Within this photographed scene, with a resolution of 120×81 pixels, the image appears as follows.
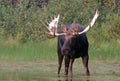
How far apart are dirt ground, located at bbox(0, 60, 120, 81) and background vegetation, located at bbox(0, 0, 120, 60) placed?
133cm

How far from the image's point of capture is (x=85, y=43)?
14.7 metres

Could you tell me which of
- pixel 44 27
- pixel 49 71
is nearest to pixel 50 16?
pixel 44 27

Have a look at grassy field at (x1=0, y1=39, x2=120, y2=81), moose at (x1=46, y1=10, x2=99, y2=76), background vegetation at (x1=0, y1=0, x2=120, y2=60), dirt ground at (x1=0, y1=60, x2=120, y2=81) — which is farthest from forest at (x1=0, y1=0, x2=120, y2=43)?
moose at (x1=46, y1=10, x2=99, y2=76)

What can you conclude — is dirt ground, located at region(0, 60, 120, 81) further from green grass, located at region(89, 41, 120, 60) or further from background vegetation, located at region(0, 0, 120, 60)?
background vegetation, located at region(0, 0, 120, 60)

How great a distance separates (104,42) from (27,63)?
164 inches

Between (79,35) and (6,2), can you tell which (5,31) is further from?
(79,35)

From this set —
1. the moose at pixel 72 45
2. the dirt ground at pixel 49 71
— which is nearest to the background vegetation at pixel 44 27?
A: the dirt ground at pixel 49 71

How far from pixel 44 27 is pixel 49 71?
716cm

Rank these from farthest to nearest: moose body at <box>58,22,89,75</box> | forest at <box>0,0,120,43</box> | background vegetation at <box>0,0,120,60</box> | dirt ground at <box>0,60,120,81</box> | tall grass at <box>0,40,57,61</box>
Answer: forest at <box>0,0,120,43</box>, background vegetation at <box>0,0,120,60</box>, tall grass at <box>0,40,57,61</box>, moose body at <box>58,22,89,75</box>, dirt ground at <box>0,60,120,81</box>

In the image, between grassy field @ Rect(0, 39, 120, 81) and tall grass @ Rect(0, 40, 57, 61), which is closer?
grassy field @ Rect(0, 39, 120, 81)

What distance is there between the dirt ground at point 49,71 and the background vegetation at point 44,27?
52.2 inches

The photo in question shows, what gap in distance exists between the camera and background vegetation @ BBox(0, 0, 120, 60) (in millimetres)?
19578

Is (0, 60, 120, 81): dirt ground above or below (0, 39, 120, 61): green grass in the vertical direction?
above

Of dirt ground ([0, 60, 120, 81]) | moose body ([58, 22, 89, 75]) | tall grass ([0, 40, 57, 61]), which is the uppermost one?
moose body ([58, 22, 89, 75])
